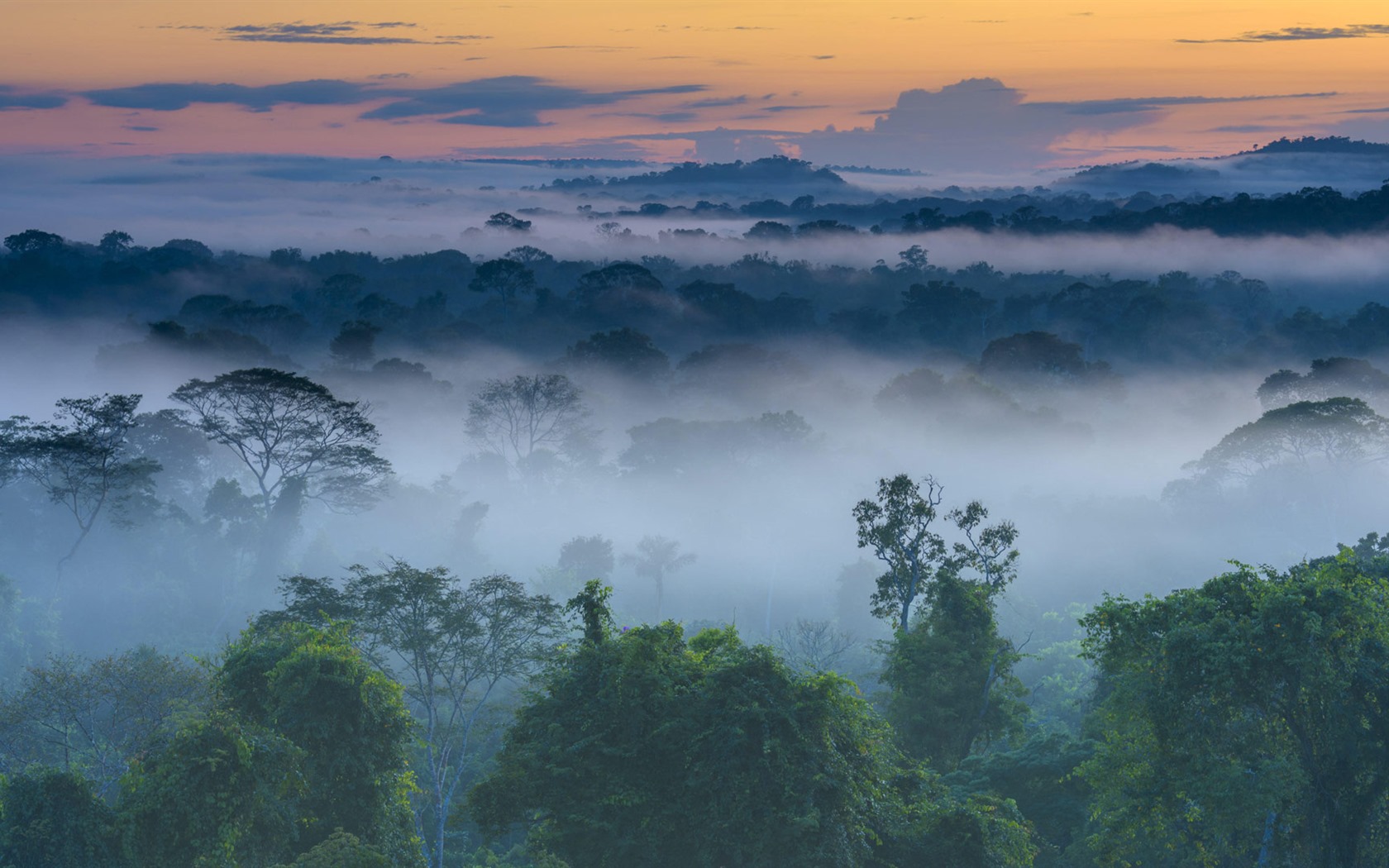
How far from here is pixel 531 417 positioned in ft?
205

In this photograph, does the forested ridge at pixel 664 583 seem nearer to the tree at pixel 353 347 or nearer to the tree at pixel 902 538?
the tree at pixel 902 538

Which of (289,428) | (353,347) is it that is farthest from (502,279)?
(289,428)

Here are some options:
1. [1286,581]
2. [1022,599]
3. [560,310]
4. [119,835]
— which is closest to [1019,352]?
[1022,599]

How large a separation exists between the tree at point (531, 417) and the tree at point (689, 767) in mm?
44697

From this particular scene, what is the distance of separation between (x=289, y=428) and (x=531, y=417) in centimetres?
1716

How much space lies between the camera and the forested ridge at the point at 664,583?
49.8ft

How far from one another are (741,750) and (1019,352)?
61.8 meters

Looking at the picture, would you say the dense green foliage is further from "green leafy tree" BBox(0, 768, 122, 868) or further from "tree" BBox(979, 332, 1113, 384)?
"tree" BBox(979, 332, 1113, 384)

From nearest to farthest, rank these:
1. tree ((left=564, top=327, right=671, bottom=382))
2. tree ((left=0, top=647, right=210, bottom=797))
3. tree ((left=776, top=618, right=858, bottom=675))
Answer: tree ((left=0, top=647, right=210, bottom=797))
tree ((left=776, top=618, right=858, bottom=675))
tree ((left=564, top=327, right=671, bottom=382))

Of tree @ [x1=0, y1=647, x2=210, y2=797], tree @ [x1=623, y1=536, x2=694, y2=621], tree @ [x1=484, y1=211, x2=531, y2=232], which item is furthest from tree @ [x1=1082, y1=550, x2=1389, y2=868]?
tree @ [x1=484, y1=211, x2=531, y2=232]

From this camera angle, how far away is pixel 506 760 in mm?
16891

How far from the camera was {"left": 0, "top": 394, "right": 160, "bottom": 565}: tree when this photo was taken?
1690 inches

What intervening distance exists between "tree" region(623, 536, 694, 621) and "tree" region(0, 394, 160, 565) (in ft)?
68.6

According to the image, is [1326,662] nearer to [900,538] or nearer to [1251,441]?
[900,538]
